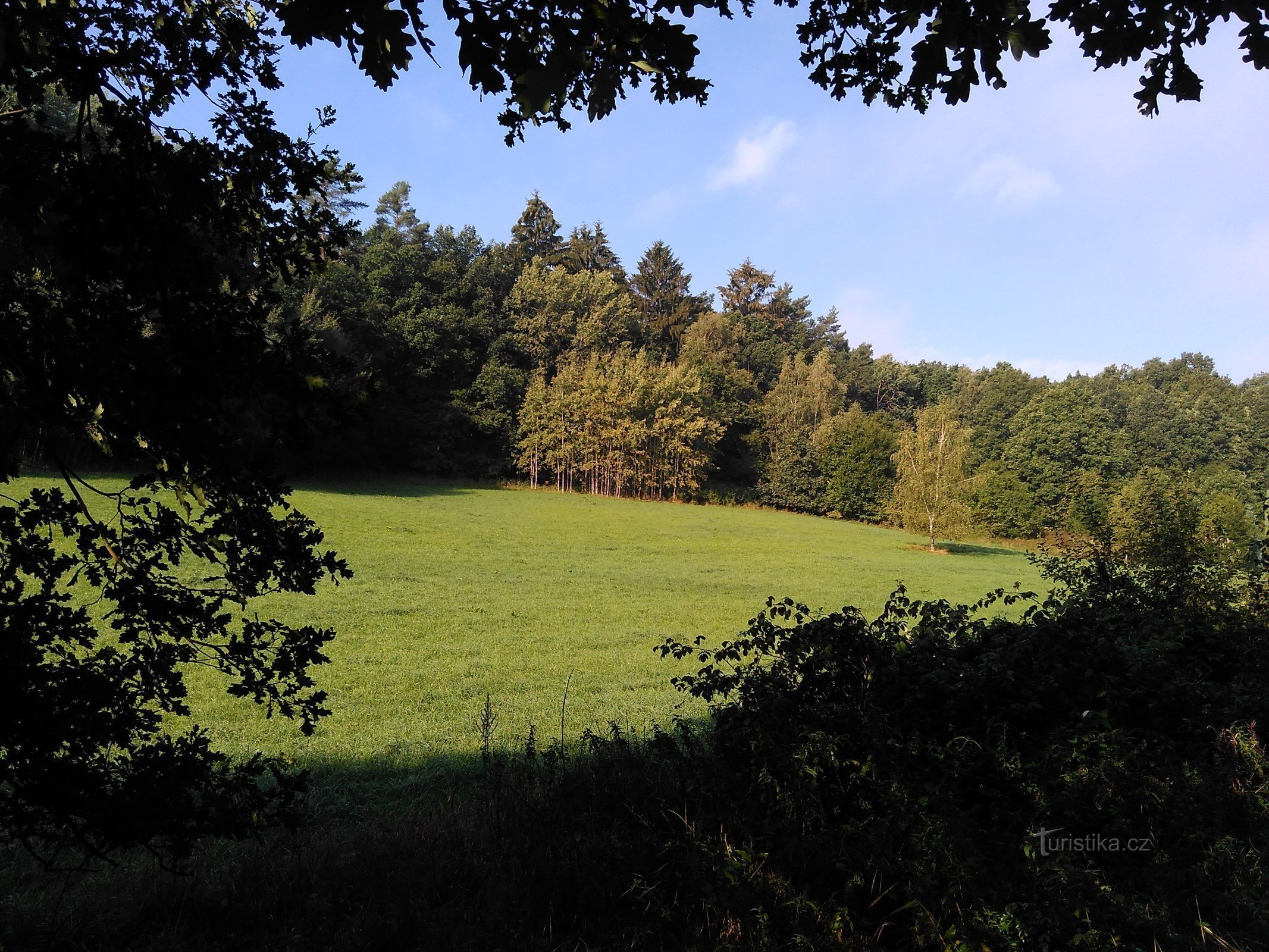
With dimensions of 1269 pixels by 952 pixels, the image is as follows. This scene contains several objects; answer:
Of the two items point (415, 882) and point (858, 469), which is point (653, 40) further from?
point (858, 469)

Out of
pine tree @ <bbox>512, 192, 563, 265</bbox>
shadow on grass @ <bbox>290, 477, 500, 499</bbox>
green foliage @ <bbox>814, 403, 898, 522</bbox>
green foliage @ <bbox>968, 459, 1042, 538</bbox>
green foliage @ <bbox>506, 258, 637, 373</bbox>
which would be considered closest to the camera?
shadow on grass @ <bbox>290, 477, 500, 499</bbox>

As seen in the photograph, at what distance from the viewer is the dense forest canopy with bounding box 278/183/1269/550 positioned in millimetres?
51719

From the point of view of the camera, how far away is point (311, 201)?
302cm

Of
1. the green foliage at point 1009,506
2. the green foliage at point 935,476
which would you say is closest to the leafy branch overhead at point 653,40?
the green foliage at point 935,476

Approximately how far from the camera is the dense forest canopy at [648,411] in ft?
170

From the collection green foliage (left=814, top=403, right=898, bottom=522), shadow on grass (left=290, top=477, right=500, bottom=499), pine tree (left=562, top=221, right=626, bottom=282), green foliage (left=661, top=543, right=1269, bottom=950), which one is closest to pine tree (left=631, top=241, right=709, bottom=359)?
pine tree (left=562, top=221, right=626, bottom=282)

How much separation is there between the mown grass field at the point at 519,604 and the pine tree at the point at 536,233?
4087cm

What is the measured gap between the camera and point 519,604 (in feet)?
53.4

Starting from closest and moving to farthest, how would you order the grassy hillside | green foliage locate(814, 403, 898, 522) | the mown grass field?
the mown grass field → the grassy hillside → green foliage locate(814, 403, 898, 522)

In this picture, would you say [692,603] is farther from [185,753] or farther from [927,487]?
[927,487]

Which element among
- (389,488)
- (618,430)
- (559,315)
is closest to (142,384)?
(389,488)

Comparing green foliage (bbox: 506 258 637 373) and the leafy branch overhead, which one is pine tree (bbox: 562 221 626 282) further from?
the leafy branch overhead

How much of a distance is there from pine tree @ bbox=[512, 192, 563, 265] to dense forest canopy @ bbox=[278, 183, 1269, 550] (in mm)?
4237

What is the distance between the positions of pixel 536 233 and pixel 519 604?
62.6 meters
